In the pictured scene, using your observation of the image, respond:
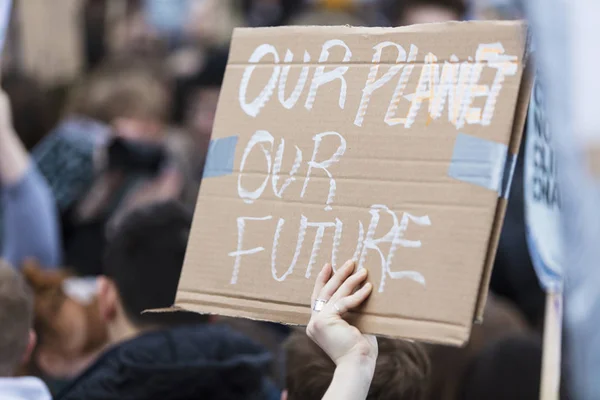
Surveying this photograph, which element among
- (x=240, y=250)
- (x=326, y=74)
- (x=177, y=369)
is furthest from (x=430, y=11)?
(x=240, y=250)

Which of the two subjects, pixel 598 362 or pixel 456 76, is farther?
pixel 456 76

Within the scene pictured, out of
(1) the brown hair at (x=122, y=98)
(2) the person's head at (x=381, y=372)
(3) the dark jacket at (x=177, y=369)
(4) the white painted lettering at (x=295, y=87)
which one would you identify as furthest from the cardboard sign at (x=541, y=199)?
(1) the brown hair at (x=122, y=98)

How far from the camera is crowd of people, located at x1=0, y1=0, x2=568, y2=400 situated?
2174 mm

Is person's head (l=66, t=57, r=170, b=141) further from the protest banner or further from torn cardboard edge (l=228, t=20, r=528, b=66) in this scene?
the protest banner

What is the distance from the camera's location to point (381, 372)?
83.0 inches

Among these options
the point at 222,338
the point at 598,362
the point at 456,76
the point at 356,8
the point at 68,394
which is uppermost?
the point at 356,8

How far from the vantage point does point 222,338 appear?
2.52 metres

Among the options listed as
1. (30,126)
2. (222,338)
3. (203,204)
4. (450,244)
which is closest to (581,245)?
(450,244)

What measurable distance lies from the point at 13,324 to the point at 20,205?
116cm

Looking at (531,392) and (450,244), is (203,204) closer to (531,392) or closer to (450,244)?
(450,244)

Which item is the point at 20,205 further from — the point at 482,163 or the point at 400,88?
the point at 482,163

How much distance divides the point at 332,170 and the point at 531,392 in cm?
113

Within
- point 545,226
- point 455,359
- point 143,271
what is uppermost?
point 545,226

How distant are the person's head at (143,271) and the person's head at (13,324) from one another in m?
0.32
